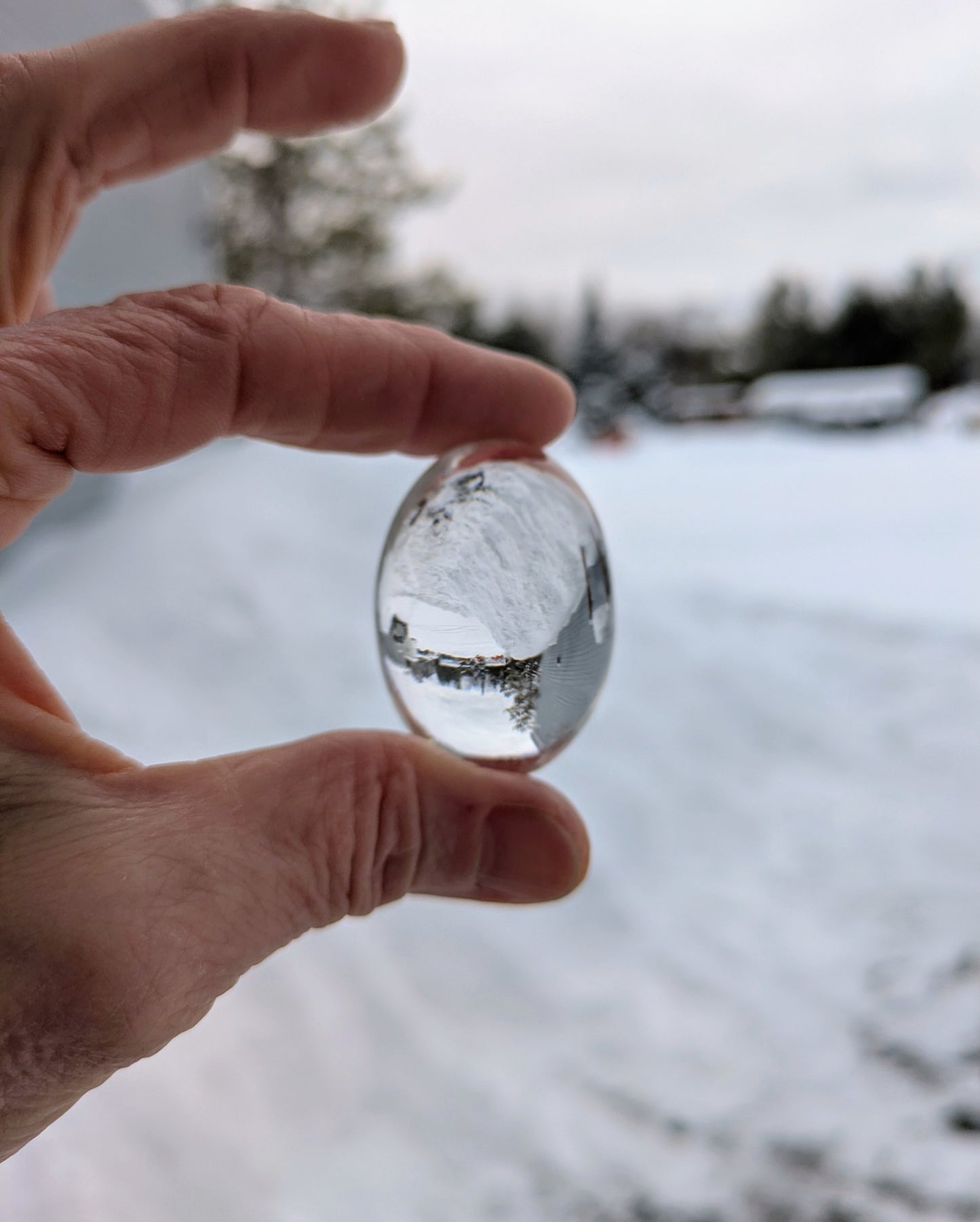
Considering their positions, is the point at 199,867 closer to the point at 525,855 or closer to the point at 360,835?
the point at 360,835

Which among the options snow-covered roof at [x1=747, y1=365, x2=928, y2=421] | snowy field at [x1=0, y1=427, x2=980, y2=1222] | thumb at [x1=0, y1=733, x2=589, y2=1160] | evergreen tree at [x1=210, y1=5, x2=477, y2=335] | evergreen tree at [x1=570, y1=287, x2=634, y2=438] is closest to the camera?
thumb at [x1=0, y1=733, x2=589, y2=1160]

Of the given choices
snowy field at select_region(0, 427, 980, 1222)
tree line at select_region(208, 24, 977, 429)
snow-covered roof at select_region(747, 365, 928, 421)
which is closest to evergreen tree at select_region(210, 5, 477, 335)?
tree line at select_region(208, 24, 977, 429)

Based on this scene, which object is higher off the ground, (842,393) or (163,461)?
(163,461)

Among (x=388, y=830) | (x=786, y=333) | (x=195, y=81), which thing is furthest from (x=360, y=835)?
(x=786, y=333)

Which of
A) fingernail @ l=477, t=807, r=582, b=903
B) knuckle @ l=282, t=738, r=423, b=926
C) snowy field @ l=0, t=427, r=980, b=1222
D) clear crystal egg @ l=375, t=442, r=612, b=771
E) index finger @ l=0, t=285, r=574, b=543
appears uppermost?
index finger @ l=0, t=285, r=574, b=543

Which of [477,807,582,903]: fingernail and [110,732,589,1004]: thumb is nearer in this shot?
[110,732,589,1004]: thumb

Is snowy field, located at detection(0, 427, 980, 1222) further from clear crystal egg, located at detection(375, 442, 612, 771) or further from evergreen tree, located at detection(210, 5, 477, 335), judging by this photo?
evergreen tree, located at detection(210, 5, 477, 335)

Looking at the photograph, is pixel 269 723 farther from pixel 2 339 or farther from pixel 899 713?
pixel 899 713
